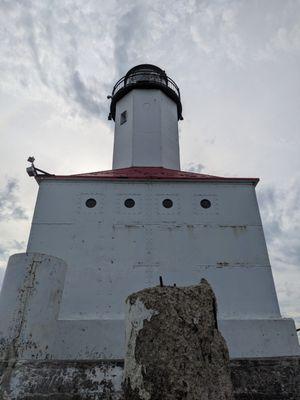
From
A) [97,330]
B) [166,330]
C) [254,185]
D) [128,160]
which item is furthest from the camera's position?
[128,160]

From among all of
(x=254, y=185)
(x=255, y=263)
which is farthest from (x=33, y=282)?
(x=254, y=185)

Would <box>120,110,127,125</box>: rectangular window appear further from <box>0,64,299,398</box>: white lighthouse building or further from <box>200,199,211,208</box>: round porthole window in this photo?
<box>200,199,211,208</box>: round porthole window

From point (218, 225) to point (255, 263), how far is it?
5.29 feet

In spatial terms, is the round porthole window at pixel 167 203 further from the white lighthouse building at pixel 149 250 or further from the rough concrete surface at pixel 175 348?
the rough concrete surface at pixel 175 348

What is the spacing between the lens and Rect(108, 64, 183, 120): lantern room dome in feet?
51.6

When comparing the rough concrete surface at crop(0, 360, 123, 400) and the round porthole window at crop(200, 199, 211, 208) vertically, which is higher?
the round porthole window at crop(200, 199, 211, 208)

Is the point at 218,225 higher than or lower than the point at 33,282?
higher

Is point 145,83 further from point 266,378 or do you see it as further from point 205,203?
point 266,378

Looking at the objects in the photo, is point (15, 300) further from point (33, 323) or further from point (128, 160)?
point (128, 160)

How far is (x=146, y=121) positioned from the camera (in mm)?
14922

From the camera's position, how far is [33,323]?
5.16m

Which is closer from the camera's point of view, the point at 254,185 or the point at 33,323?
the point at 33,323

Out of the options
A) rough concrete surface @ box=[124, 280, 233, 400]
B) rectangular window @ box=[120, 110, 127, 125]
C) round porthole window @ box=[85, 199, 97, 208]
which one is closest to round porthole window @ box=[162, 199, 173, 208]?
round porthole window @ box=[85, 199, 97, 208]

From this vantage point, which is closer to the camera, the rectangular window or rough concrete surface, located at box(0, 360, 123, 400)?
rough concrete surface, located at box(0, 360, 123, 400)
